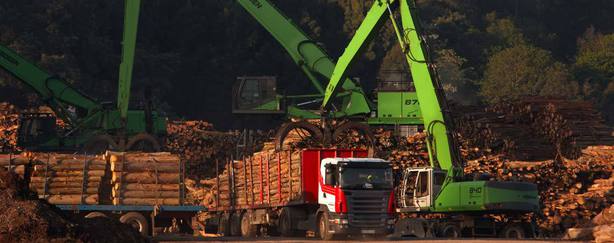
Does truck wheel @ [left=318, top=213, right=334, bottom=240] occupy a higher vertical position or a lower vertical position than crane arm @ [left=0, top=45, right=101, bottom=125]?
lower

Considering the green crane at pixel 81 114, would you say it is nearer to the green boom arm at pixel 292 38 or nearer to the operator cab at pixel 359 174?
the green boom arm at pixel 292 38

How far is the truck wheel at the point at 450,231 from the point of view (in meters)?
37.1

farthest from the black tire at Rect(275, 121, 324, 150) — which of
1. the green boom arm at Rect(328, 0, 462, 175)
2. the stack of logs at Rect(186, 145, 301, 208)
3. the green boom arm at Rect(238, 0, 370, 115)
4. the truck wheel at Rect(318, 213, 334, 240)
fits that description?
the green boom arm at Rect(238, 0, 370, 115)

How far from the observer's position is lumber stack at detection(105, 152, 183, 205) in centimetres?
3597

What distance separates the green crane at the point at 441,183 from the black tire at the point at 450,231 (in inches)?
1.1

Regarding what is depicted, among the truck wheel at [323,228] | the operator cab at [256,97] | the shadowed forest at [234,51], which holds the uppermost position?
the shadowed forest at [234,51]

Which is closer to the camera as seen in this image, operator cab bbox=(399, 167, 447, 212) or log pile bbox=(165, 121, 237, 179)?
operator cab bbox=(399, 167, 447, 212)

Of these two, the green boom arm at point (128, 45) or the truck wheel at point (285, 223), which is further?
the green boom arm at point (128, 45)

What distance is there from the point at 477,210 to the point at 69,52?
187 ft

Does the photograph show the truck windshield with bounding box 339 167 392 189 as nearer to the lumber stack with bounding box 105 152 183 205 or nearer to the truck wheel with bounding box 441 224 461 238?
the truck wheel with bounding box 441 224 461 238

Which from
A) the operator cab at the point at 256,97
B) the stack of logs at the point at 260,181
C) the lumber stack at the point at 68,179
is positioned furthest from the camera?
the operator cab at the point at 256,97

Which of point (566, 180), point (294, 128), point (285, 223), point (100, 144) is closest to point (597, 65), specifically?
point (100, 144)

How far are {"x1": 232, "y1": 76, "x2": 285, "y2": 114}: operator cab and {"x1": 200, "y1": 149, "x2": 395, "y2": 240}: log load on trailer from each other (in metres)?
14.4

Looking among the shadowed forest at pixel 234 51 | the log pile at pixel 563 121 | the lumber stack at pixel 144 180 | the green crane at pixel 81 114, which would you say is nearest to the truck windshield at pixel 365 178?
the lumber stack at pixel 144 180
